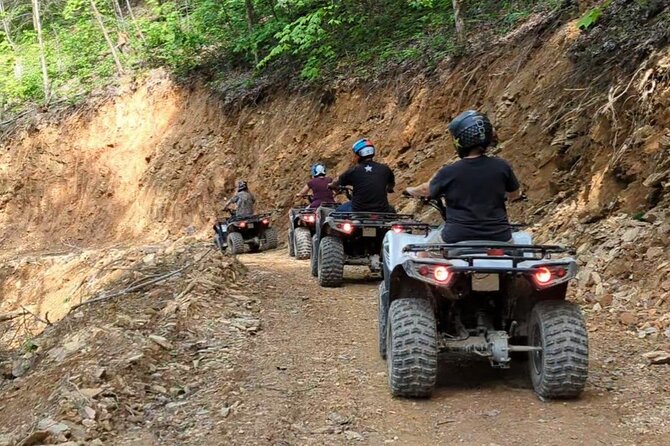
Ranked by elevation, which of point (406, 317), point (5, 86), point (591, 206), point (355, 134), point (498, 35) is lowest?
point (406, 317)

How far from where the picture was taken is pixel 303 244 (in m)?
13.2

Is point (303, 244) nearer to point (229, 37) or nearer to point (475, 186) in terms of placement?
point (475, 186)

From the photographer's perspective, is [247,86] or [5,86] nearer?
[247,86]

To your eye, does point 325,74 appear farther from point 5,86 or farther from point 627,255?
point 5,86

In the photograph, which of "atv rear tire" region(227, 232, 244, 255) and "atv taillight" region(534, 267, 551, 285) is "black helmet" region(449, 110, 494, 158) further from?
"atv rear tire" region(227, 232, 244, 255)

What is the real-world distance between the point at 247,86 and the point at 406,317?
698 inches

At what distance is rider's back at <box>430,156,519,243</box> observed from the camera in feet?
15.5

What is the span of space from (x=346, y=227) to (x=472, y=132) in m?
4.56

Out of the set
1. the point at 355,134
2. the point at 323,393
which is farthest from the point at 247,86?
the point at 323,393

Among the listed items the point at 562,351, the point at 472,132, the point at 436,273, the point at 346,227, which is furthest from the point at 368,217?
the point at 562,351

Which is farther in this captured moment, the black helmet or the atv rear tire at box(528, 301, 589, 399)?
the black helmet

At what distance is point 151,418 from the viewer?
15.6ft

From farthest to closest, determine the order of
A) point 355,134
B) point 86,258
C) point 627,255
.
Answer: point 355,134, point 86,258, point 627,255

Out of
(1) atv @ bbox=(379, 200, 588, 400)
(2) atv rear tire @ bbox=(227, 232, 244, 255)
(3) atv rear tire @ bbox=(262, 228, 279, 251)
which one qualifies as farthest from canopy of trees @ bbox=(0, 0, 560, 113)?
(1) atv @ bbox=(379, 200, 588, 400)
